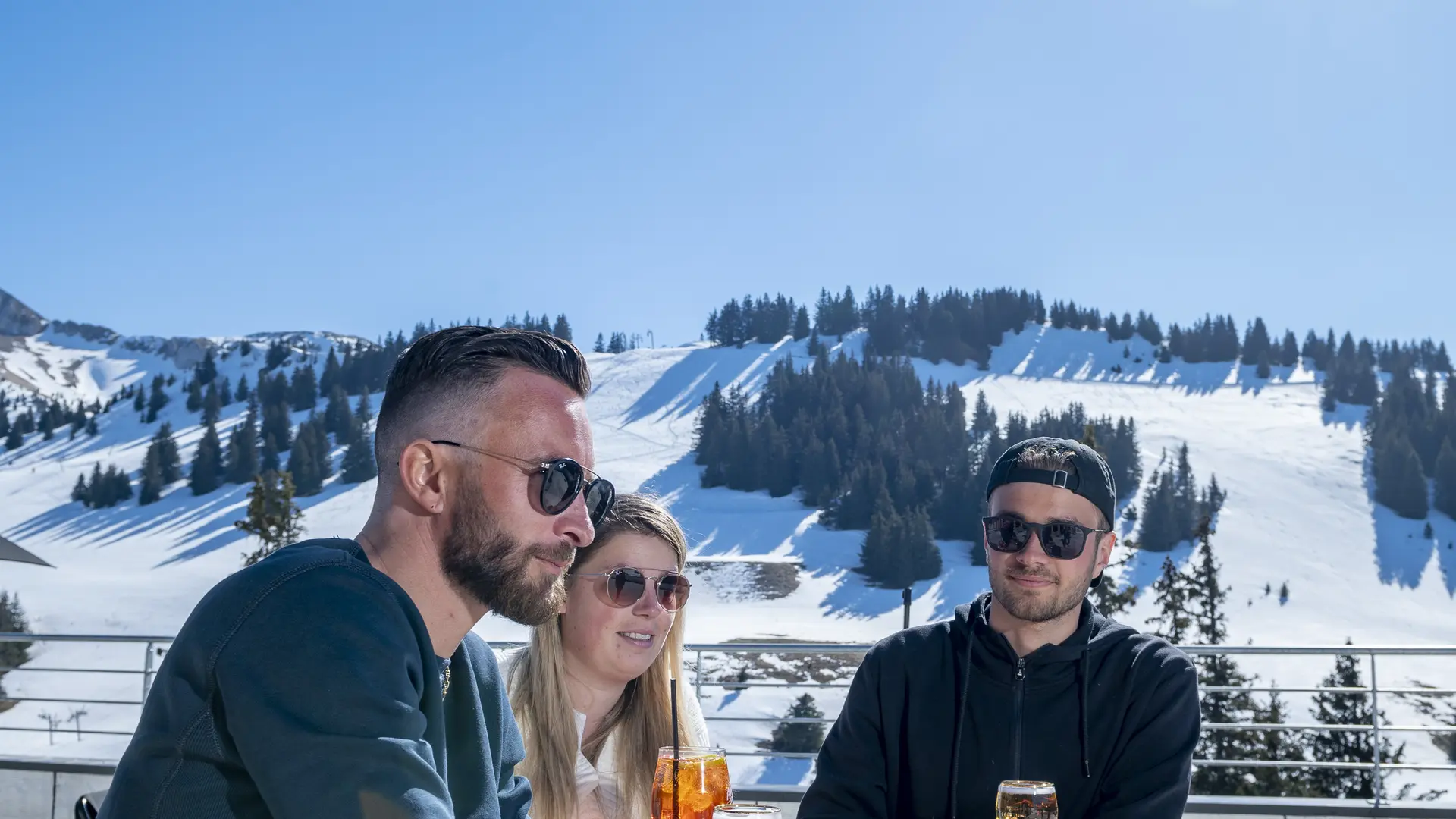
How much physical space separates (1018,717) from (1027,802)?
0.84 meters

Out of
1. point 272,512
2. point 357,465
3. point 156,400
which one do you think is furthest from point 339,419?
point 272,512

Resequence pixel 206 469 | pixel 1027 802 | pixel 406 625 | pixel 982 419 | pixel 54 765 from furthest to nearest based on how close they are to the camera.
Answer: pixel 206 469 < pixel 982 419 < pixel 54 765 < pixel 1027 802 < pixel 406 625

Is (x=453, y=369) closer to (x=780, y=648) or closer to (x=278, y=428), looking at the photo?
(x=780, y=648)

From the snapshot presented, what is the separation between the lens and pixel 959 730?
2.57 metres

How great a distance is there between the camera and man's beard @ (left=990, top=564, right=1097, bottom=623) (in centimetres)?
264

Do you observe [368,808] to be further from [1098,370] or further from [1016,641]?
[1098,370]

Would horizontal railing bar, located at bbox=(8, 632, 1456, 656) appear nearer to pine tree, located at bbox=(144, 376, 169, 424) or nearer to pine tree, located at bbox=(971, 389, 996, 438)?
pine tree, located at bbox=(971, 389, 996, 438)

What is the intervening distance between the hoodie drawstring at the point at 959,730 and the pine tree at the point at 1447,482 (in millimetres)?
105147

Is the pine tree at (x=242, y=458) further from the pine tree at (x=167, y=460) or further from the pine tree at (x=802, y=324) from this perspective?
the pine tree at (x=802, y=324)

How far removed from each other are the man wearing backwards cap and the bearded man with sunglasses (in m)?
1.08

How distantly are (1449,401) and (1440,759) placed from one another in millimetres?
73254

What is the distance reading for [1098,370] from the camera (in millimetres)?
129750

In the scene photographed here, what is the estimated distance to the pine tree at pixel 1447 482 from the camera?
91.9 meters

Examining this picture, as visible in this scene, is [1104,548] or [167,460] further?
[167,460]
